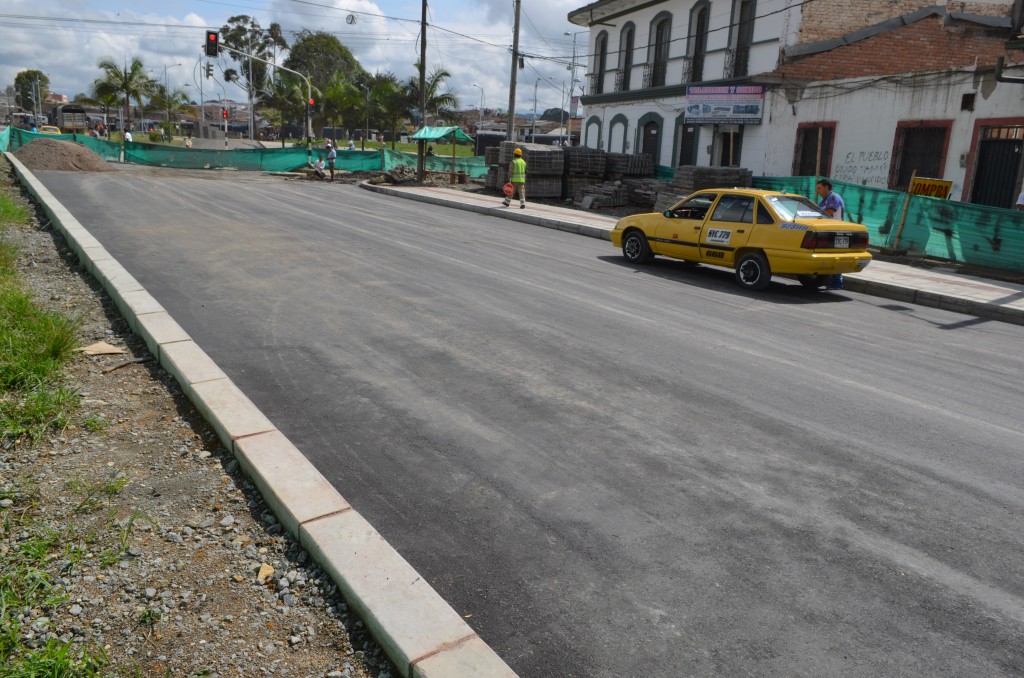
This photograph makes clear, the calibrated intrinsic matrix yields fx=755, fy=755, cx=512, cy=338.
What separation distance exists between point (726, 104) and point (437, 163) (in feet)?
56.5

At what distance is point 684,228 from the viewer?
13.0m

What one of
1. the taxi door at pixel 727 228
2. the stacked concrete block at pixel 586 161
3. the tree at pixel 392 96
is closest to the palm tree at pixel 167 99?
the tree at pixel 392 96

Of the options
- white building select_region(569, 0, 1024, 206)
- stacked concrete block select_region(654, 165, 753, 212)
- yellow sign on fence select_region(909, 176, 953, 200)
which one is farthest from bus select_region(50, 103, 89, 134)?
yellow sign on fence select_region(909, 176, 953, 200)

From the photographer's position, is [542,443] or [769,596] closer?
[769,596]

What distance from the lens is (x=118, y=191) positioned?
71.0 feet

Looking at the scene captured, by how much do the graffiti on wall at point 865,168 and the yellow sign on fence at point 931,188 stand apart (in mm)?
4897

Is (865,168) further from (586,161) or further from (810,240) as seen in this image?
(810,240)

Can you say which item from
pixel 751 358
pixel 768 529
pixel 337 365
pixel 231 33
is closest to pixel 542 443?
pixel 768 529

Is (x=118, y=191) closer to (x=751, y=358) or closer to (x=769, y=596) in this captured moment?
(x=751, y=358)

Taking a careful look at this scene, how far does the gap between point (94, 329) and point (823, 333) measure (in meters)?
7.68

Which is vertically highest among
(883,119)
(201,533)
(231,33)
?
(231,33)

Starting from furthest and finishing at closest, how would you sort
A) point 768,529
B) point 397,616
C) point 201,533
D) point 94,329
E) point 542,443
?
point 94,329 → point 542,443 → point 768,529 → point 201,533 → point 397,616

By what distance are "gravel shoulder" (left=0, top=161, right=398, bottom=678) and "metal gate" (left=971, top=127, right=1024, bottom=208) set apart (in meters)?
18.0

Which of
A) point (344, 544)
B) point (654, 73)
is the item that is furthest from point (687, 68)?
point (344, 544)
